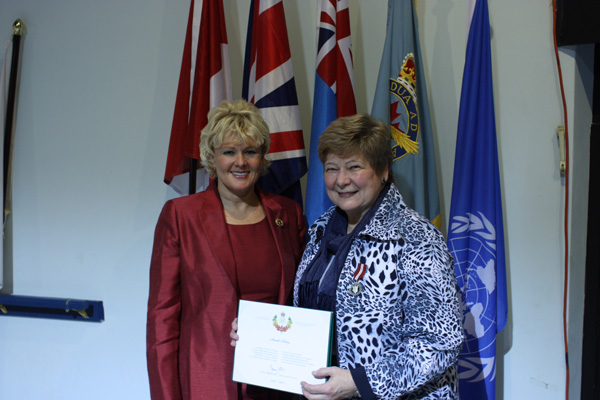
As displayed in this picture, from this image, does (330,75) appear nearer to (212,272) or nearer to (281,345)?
(212,272)

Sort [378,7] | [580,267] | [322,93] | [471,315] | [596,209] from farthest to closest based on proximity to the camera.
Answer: [378,7] < [322,93] < [471,315] < [580,267] < [596,209]

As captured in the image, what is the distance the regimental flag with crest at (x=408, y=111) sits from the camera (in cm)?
215

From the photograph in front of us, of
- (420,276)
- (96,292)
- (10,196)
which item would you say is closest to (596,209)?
(420,276)

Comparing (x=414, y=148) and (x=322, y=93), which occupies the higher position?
(x=322, y=93)

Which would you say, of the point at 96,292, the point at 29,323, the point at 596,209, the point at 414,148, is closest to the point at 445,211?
the point at 414,148

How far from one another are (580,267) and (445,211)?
0.87 m

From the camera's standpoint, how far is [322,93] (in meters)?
2.25

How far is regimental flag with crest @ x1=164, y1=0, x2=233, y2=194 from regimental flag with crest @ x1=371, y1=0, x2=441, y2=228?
0.73 meters

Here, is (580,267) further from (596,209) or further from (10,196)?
(10,196)

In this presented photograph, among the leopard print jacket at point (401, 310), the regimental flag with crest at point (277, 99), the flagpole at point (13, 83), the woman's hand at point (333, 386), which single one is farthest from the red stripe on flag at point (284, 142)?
the flagpole at point (13, 83)

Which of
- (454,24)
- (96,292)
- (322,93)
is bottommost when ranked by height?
(96,292)

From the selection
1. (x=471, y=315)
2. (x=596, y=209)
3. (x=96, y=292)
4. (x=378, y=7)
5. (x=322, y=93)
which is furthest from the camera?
(x=96, y=292)

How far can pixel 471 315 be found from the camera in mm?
2115

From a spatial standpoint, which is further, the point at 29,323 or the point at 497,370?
the point at 29,323
